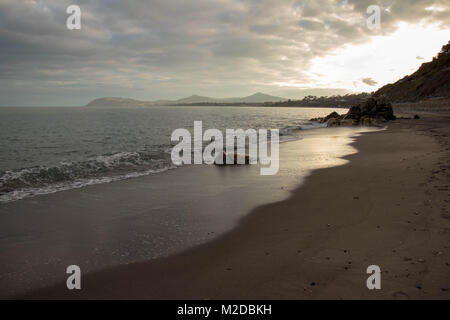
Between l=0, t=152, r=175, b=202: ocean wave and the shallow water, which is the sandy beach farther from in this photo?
l=0, t=152, r=175, b=202: ocean wave

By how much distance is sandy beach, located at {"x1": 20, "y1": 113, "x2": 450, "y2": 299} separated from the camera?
163 inches

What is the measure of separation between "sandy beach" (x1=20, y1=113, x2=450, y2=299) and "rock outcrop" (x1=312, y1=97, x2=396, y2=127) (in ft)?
125

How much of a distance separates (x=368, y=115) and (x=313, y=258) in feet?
152

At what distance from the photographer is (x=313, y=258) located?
16.4ft

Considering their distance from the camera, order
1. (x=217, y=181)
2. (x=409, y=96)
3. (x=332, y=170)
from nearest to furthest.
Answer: (x=217, y=181), (x=332, y=170), (x=409, y=96)

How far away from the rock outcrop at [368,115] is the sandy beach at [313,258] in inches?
1499

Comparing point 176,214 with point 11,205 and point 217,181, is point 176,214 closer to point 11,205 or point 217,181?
point 217,181

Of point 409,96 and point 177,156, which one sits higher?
point 409,96

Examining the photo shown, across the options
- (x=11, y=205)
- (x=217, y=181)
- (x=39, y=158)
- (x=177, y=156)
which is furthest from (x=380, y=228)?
(x=39, y=158)

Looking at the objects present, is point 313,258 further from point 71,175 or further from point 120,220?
point 71,175

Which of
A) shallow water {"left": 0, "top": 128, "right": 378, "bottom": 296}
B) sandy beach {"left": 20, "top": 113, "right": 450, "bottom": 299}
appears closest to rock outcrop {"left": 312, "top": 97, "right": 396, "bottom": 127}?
shallow water {"left": 0, "top": 128, "right": 378, "bottom": 296}

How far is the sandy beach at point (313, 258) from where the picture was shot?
13.6 feet
